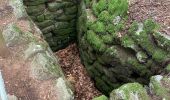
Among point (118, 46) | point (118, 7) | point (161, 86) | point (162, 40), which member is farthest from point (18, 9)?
point (161, 86)

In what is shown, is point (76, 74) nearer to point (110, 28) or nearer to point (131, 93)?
point (110, 28)

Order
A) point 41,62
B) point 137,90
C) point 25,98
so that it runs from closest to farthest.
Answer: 1. point 137,90
2. point 25,98
3. point 41,62

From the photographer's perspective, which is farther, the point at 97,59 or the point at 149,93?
the point at 97,59

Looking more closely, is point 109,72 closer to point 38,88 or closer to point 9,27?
point 38,88

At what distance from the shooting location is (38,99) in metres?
5.71

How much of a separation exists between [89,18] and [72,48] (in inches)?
72.9

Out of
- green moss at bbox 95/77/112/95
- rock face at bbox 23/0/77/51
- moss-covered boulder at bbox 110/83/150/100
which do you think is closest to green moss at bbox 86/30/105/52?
green moss at bbox 95/77/112/95

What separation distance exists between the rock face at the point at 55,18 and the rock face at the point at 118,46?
999 mm

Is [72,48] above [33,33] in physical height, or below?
below

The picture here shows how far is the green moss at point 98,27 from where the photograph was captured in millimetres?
6927

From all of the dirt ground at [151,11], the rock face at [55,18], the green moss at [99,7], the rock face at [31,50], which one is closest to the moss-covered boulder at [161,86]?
the dirt ground at [151,11]

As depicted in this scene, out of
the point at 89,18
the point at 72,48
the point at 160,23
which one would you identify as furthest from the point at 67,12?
the point at 160,23

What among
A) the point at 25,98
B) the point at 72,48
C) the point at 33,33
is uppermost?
the point at 33,33

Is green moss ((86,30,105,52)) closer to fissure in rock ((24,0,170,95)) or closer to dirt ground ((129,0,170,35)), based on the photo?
fissure in rock ((24,0,170,95))
